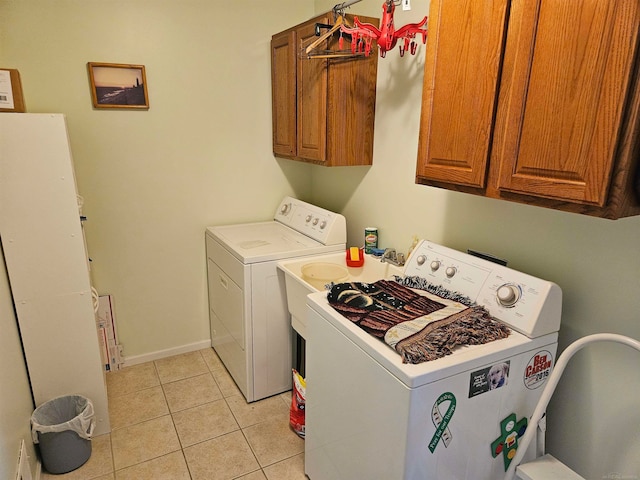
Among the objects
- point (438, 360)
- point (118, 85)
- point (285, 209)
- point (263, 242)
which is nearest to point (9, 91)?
point (118, 85)

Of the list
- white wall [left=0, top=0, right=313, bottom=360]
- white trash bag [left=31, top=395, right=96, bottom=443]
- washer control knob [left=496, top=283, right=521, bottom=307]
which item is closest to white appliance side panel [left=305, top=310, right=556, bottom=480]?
washer control knob [left=496, top=283, right=521, bottom=307]

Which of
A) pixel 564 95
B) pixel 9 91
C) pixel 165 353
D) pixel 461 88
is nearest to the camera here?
pixel 564 95

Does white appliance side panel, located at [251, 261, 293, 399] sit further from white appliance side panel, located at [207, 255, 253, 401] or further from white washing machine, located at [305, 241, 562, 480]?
white washing machine, located at [305, 241, 562, 480]

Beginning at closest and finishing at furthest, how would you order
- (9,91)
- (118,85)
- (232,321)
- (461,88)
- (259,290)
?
(461,88) → (9,91) → (259,290) → (118,85) → (232,321)

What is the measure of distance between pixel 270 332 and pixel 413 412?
133cm

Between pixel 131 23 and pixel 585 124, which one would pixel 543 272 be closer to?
pixel 585 124

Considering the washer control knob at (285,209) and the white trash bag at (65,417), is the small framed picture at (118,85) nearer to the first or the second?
the washer control knob at (285,209)

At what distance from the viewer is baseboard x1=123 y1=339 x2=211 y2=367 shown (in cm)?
273

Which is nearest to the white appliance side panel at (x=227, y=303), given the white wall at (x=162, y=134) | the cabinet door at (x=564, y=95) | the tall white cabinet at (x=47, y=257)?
the white wall at (x=162, y=134)

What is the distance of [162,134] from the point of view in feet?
8.16

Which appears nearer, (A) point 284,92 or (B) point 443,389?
(B) point 443,389

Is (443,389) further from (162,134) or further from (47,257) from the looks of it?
(162,134)

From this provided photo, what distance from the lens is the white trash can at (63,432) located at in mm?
1808

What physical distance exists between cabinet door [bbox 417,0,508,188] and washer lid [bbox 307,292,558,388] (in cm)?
51
